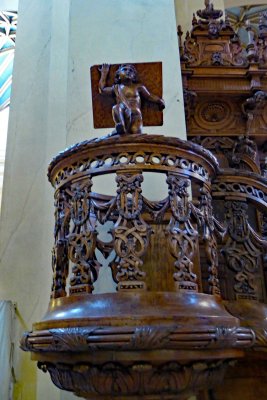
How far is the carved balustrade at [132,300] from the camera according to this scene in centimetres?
141

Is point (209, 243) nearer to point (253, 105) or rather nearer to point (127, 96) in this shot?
point (127, 96)

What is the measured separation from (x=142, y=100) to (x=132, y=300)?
1051mm

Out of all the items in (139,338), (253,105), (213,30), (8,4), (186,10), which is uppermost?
(8,4)

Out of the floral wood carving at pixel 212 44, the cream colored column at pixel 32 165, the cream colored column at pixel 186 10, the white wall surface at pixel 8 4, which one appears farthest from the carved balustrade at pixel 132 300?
the white wall surface at pixel 8 4

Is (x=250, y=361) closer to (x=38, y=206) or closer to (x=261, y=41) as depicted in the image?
(x=38, y=206)

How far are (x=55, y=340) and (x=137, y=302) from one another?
0.32 m

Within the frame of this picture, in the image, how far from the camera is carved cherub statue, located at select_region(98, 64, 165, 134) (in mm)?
1882

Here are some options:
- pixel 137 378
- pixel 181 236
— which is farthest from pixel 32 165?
pixel 137 378

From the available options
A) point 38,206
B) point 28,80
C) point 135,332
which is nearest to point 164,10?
point 28,80

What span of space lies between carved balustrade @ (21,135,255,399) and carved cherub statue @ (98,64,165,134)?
0.13m

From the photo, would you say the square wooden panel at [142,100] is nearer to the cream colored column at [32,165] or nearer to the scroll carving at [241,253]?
the scroll carving at [241,253]

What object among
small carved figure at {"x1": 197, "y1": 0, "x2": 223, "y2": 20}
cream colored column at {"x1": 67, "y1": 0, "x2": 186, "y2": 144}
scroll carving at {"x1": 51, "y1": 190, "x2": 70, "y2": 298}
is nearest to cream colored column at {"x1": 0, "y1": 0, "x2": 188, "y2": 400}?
cream colored column at {"x1": 67, "y1": 0, "x2": 186, "y2": 144}

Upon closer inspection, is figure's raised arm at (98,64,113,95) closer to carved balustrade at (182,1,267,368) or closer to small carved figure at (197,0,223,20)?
carved balustrade at (182,1,267,368)

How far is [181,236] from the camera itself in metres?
1.69
